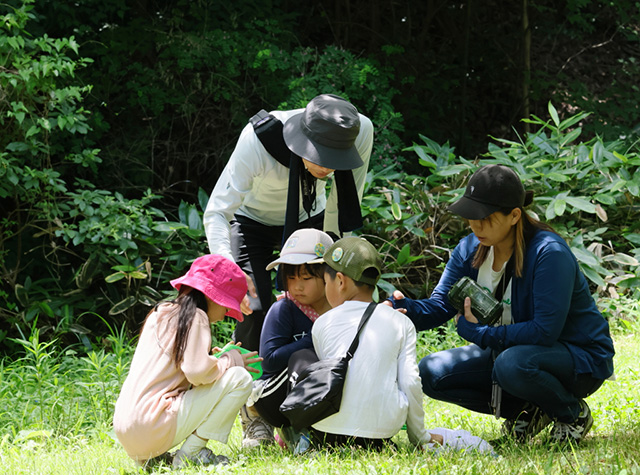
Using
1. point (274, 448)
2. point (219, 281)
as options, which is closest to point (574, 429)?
point (274, 448)

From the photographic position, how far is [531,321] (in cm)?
330

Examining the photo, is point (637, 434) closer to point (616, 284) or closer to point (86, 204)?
point (616, 284)

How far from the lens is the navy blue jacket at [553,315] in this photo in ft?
10.6

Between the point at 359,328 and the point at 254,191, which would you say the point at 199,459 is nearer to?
the point at 359,328

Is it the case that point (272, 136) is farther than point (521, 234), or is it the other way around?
point (272, 136)

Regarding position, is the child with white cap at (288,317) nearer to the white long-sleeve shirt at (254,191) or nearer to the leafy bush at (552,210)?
the white long-sleeve shirt at (254,191)

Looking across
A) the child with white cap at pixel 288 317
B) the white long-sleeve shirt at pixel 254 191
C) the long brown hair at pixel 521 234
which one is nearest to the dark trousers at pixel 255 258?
the white long-sleeve shirt at pixel 254 191

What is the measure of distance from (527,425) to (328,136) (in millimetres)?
1602

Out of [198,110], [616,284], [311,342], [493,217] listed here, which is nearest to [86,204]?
[198,110]

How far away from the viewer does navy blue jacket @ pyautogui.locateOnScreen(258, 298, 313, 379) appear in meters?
3.51

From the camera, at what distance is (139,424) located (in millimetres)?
3121

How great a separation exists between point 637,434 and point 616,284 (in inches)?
127

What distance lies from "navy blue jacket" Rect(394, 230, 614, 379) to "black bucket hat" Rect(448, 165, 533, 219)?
0.22 m

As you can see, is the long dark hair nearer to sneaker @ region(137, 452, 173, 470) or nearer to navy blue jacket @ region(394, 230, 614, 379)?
sneaker @ region(137, 452, 173, 470)
